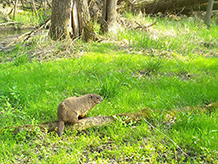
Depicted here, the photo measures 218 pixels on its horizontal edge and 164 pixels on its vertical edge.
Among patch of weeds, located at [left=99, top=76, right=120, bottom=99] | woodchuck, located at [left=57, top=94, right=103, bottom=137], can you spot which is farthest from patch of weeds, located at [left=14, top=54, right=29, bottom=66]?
woodchuck, located at [left=57, top=94, right=103, bottom=137]

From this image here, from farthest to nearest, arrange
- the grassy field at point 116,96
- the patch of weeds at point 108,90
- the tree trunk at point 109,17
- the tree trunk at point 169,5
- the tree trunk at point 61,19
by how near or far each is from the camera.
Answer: the tree trunk at point 169,5
the tree trunk at point 109,17
the tree trunk at point 61,19
the patch of weeds at point 108,90
the grassy field at point 116,96

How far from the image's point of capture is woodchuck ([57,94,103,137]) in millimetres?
2846

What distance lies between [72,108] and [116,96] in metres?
1.18

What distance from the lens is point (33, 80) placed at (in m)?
4.62

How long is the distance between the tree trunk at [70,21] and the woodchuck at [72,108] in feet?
14.8

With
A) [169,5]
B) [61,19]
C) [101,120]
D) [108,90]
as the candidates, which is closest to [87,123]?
[101,120]

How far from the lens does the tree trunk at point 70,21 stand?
711 centimetres

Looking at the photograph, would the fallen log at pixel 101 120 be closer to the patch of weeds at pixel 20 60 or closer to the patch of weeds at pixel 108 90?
the patch of weeds at pixel 108 90

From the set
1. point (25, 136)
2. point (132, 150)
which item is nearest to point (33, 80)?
point (25, 136)

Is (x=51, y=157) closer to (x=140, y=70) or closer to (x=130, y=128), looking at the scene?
(x=130, y=128)

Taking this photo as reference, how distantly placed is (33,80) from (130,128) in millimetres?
2548

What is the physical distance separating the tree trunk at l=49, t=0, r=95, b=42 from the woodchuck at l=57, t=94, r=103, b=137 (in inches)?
177

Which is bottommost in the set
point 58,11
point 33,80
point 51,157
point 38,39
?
point 51,157

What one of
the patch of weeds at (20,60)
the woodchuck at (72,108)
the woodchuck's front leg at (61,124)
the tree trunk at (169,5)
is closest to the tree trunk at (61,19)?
the patch of weeds at (20,60)
